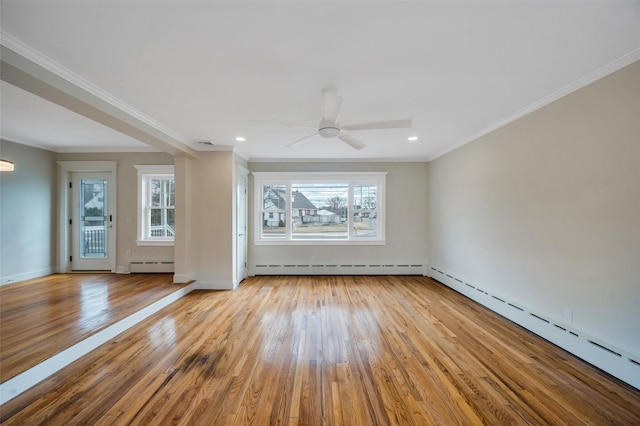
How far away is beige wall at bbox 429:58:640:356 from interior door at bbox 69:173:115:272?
6892 millimetres

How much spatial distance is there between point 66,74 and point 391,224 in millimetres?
5251

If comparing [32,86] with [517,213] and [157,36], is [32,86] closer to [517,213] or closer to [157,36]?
[157,36]

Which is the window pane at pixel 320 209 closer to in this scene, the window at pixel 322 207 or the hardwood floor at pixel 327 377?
the window at pixel 322 207

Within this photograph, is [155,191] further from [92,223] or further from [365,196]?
[365,196]

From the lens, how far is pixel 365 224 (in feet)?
18.4

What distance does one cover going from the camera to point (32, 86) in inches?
79.7

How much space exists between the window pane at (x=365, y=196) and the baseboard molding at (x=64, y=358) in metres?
4.15

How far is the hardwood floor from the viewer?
5.49 feet

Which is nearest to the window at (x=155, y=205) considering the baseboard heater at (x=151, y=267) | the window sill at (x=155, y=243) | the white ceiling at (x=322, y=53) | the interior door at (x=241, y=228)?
the window sill at (x=155, y=243)

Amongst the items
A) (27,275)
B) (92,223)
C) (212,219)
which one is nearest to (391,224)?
(212,219)

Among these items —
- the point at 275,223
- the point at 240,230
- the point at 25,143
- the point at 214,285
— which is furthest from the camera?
the point at 275,223

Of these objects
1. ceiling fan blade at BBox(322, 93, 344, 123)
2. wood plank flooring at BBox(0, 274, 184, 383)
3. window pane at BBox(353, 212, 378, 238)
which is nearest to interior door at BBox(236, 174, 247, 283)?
wood plank flooring at BBox(0, 274, 184, 383)

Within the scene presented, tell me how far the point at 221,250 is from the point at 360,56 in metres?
3.79

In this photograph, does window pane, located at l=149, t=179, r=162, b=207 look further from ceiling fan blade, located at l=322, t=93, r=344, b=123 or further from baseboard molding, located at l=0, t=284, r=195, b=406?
ceiling fan blade, located at l=322, t=93, r=344, b=123
